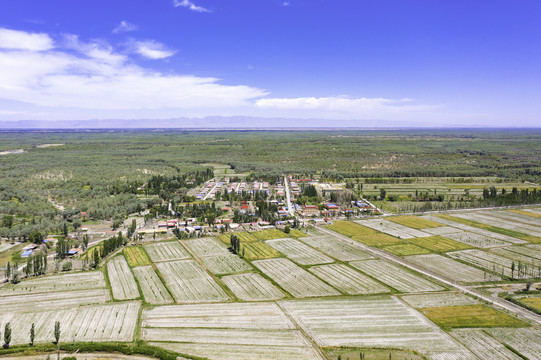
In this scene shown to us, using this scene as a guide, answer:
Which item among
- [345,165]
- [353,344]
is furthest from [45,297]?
[345,165]

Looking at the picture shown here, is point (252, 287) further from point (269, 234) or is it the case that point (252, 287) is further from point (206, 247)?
point (269, 234)

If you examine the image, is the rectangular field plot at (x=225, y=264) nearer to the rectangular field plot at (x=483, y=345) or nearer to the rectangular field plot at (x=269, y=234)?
the rectangular field plot at (x=269, y=234)

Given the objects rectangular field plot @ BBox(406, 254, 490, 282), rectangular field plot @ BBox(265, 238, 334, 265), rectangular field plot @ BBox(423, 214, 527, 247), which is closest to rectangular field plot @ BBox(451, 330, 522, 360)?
rectangular field plot @ BBox(406, 254, 490, 282)

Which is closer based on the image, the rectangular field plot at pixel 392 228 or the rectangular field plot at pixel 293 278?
the rectangular field plot at pixel 293 278

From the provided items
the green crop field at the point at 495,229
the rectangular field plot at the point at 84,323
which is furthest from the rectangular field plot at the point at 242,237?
the green crop field at the point at 495,229

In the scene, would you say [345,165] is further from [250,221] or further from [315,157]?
[250,221]

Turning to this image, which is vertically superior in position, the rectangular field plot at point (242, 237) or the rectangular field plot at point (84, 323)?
the rectangular field plot at point (242, 237)
